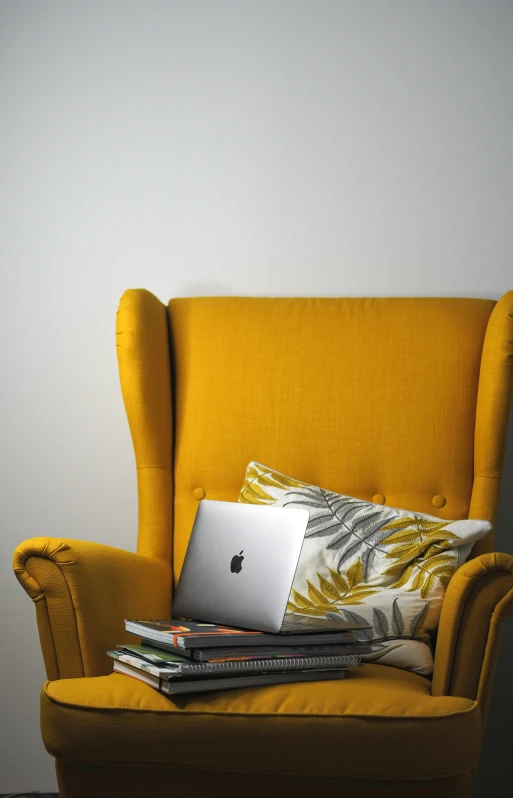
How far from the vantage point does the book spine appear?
3.74 ft

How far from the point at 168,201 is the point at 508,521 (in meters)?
1.21

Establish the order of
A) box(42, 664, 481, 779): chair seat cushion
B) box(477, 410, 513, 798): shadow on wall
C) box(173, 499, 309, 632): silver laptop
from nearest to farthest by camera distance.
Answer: box(42, 664, 481, 779): chair seat cushion, box(173, 499, 309, 632): silver laptop, box(477, 410, 513, 798): shadow on wall

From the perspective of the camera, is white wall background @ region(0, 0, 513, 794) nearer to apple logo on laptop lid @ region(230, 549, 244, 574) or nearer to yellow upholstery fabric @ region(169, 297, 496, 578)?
yellow upholstery fabric @ region(169, 297, 496, 578)

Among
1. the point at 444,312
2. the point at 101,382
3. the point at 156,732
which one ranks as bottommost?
the point at 156,732

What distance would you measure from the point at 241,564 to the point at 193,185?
1.18 meters

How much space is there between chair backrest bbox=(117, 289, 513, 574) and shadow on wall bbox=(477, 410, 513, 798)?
1.17ft

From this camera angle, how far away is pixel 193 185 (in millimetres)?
2115

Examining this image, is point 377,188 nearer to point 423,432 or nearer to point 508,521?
point 423,432

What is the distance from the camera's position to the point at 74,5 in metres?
2.14

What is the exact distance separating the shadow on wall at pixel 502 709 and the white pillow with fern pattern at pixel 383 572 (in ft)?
1.79

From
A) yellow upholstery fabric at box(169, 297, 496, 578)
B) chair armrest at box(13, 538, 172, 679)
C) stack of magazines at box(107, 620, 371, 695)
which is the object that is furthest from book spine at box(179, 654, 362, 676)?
yellow upholstery fabric at box(169, 297, 496, 578)

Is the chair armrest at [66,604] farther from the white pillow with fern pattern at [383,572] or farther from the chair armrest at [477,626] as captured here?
the chair armrest at [477,626]

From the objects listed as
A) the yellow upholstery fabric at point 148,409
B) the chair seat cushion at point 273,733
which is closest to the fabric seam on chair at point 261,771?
the chair seat cushion at point 273,733

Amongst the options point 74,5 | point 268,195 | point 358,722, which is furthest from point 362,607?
point 74,5
